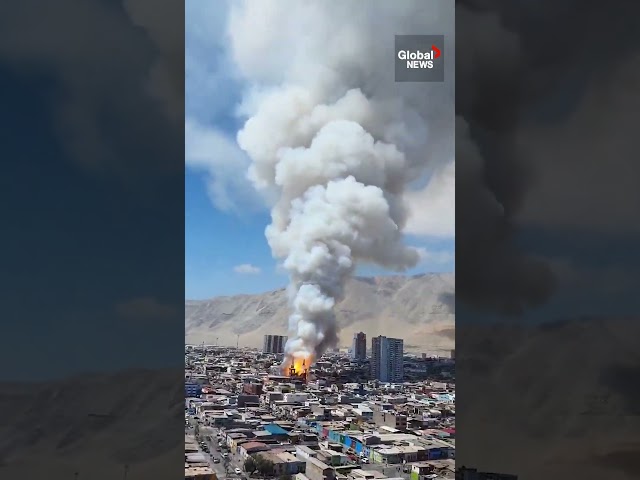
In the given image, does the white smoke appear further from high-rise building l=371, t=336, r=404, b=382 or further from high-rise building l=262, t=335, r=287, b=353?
high-rise building l=371, t=336, r=404, b=382

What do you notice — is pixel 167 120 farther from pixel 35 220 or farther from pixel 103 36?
pixel 35 220

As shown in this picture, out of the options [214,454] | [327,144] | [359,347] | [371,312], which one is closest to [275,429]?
[214,454]

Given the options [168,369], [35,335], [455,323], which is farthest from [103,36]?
[455,323]

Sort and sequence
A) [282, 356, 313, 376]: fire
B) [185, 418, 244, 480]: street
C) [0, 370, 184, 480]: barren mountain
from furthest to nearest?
[282, 356, 313, 376]: fire → [185, 418, 244, 480]: street → [0, 370, 184, 480]: barren mountain

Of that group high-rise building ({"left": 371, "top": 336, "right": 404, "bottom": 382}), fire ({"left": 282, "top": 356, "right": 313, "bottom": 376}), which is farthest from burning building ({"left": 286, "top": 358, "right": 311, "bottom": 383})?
high-rise building ({"left": 371, "top": 336, "right": 404, "bottom": 382})

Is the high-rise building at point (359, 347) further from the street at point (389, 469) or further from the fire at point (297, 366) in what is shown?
the street at point (389, 469)

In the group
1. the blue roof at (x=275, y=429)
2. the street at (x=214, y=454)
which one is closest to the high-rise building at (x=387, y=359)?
the blue roof at (x=275, y=429)
